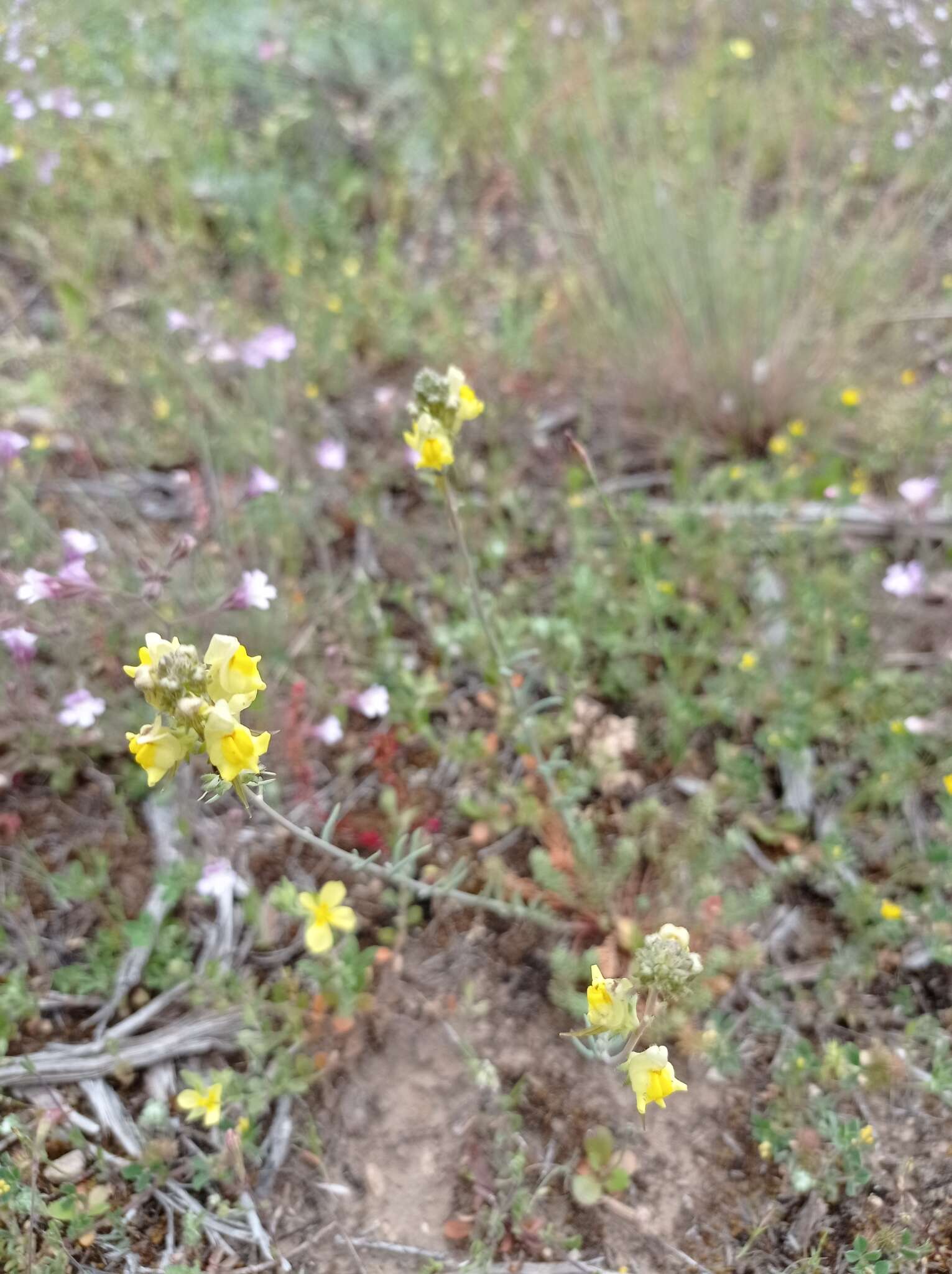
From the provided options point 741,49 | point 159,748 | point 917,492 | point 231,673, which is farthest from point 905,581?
point 741,49

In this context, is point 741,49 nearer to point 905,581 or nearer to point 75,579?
point 905,581

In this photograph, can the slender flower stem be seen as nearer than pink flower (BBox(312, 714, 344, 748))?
Yes

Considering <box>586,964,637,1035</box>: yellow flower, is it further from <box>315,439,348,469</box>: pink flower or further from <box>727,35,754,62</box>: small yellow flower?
<box>727,35,754,62</box>: small yellow flower

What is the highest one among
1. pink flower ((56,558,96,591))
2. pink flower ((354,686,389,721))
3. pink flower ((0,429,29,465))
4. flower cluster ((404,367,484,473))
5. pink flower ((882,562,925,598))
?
flower cluster ((404,367,484,473))

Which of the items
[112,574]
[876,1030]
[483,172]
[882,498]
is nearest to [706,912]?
[876,1030]

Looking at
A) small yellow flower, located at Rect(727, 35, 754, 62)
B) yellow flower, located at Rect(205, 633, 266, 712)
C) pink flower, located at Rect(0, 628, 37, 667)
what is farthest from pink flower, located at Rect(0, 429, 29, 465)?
small yellow flower, located at Rect(727, 35, 754, 62)

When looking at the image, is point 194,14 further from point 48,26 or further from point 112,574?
point 112,574
